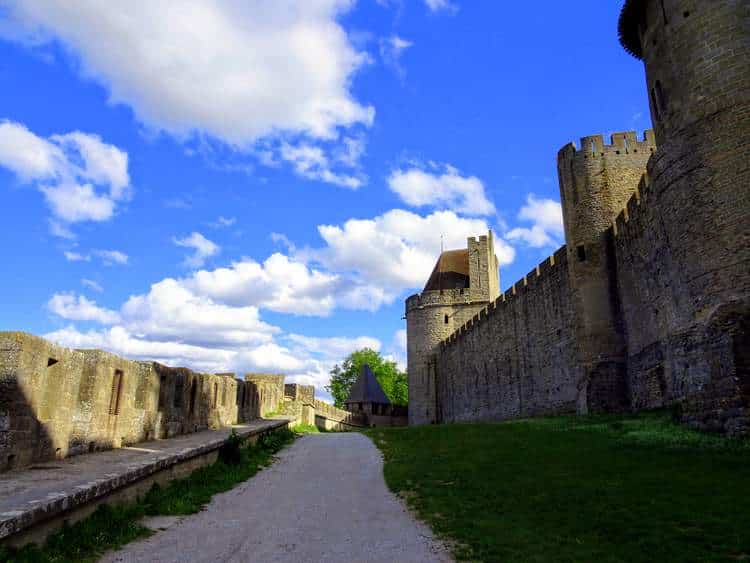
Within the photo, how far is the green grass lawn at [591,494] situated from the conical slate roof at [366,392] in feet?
132

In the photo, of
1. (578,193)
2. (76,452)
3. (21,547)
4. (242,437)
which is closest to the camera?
(21,547)

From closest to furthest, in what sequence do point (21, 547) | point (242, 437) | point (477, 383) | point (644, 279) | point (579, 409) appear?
point (21, 547) < point (242, 437) < point (644, 279) < point (579, 409) < point (477, 383)

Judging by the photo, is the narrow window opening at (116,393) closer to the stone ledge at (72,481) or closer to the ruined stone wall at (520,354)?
the stone ledge at (72,481)

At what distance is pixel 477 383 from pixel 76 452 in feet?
91.8

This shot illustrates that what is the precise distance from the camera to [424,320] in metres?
45.5

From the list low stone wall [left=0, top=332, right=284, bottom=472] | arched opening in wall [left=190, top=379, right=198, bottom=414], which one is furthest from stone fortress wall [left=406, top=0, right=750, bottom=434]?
arched opening in wall [left=190, top=379, right=198, bottom=414]

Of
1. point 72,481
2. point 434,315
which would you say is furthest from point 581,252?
point 434,315

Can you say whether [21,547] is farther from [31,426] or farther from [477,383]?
[477,383]

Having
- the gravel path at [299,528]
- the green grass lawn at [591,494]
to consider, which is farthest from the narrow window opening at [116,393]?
the green grass lawn at [591,494]

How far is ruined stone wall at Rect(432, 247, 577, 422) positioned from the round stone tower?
9.51 metres

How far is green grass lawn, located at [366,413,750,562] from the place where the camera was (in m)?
5.61

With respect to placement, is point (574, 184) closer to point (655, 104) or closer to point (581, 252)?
point (581, 252)

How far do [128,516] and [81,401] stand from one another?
3258mm

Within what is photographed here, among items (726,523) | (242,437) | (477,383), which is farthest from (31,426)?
(477,383)
